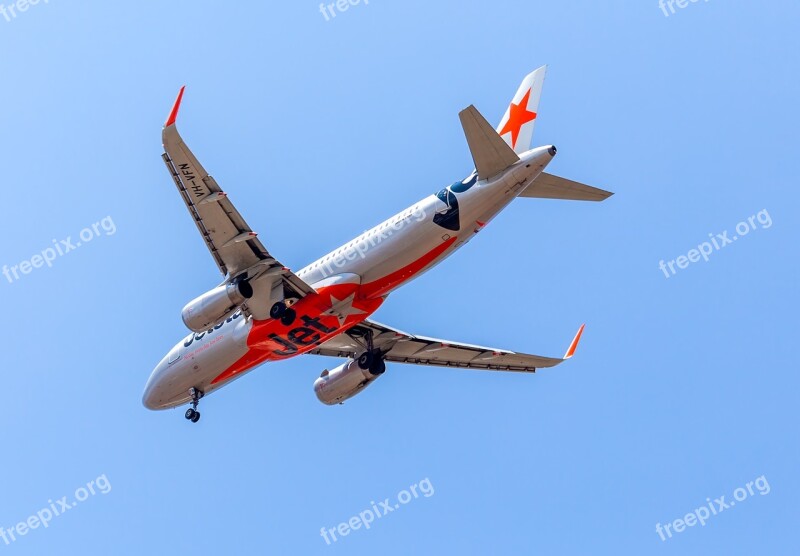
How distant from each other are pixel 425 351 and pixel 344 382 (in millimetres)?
3569

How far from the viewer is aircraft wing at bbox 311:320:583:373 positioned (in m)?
46.0

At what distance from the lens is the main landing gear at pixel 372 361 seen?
45.3 meters

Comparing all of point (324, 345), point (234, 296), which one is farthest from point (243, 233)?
point (324, 345)

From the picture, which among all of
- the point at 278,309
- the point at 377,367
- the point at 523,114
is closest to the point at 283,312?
the point at 278,309

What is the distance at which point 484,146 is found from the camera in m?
36.4

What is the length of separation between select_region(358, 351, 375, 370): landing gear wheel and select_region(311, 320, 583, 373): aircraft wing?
690 millimetres

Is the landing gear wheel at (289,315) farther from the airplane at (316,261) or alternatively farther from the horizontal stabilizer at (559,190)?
the horizontal stabilizer at (559,190)

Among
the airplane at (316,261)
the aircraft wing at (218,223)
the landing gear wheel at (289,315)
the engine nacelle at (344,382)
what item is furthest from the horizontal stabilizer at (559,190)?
the engine nacelle at (344,382)

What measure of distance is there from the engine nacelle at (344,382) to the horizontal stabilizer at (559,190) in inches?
439

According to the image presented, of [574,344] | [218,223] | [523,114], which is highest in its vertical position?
[218,223]

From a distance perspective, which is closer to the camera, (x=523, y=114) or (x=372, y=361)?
(x=523, y=114)

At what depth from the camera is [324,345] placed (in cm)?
4659

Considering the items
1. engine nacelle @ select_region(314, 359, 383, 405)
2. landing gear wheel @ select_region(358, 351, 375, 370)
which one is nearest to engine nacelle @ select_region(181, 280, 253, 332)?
landing gear wheel @ select_region(358, 351, 375, 370)

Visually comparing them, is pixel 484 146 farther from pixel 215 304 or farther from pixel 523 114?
pixel 215 304
